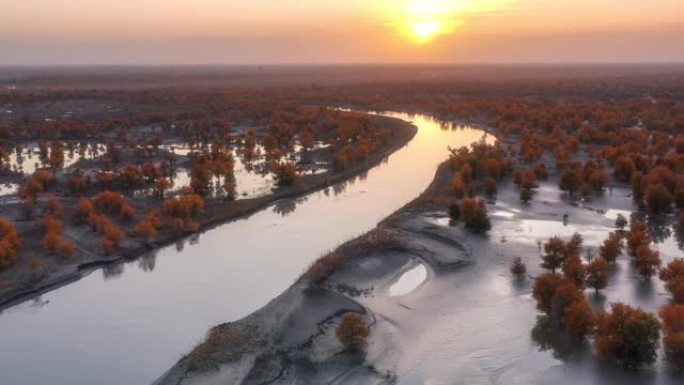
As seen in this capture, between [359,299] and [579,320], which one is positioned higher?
[579,320]

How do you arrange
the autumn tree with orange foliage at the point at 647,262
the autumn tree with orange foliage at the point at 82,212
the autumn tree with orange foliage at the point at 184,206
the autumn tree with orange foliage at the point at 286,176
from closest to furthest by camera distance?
1. the autumn tree with orange foliage at the point at 647,262
2. the autumn tree with orange foliage at the point at 82,212
3. the autumn tree with orange foliage at the point at 184,206
4. the autumn tree with orange foliage at the point at 286,176

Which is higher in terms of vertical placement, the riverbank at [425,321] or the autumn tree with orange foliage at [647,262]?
the autumn tree with orange foliage at [647,262]

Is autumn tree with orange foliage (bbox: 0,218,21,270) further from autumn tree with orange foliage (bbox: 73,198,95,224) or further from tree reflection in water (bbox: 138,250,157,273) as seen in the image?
tree reflection in water (bbox: 138,250,157,273)

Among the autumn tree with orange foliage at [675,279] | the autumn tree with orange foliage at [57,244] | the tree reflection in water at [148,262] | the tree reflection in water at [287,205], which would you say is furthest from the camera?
the tree reflection in water at [287,205]

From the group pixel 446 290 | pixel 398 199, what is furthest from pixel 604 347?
pixel 398 199

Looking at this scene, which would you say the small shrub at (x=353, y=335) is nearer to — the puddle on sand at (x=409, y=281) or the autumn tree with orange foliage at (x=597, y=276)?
the puddle on sand at (x=409, y=281)

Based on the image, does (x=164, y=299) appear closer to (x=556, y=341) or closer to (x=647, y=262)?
→ (x=556, y=341)

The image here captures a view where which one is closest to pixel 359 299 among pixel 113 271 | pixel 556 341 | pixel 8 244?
pixel 556 341

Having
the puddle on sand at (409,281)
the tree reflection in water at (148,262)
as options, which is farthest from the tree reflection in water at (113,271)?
the puddle on sand at (409,281)
